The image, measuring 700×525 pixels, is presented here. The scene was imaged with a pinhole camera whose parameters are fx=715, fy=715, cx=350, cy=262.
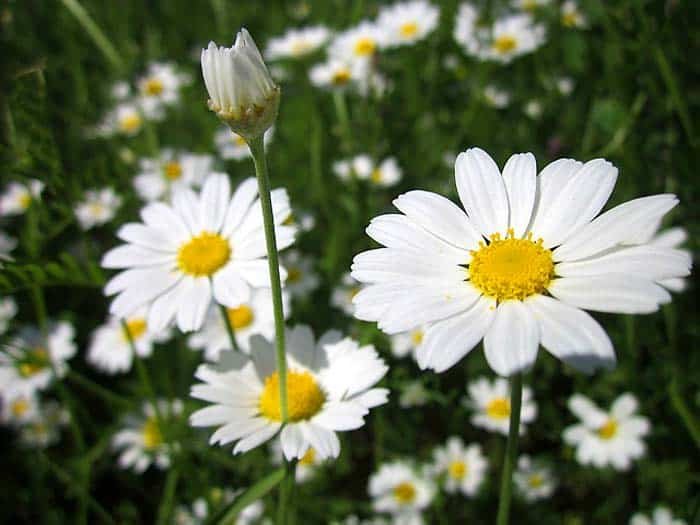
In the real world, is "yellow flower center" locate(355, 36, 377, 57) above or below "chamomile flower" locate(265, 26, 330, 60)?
below

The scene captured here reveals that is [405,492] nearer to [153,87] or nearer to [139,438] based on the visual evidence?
[139,438]

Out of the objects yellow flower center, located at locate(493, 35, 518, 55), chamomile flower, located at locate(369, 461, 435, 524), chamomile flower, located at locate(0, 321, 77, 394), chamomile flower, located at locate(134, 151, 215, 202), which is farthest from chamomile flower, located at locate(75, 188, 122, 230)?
yellow flower center, located at locate(493, 35, 518, 55)

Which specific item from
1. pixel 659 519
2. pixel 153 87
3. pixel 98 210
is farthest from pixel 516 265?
pixel 153 87

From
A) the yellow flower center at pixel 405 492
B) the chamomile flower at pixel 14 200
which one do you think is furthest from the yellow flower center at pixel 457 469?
the chamomile flower at pixel 14 200

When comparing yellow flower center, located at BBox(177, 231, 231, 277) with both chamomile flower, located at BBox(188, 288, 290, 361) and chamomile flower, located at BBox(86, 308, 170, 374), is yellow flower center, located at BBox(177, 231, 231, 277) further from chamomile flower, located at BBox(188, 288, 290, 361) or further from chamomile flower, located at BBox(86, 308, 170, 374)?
chamomile flower, located at BBox(86, 308, 170, 374)

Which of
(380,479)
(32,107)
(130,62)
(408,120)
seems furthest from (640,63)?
(130,62)
